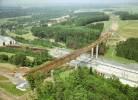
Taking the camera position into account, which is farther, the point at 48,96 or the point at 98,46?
the point at 98,46

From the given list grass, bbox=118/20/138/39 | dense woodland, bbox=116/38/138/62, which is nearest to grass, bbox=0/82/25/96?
dense woodland, bbox=116/38/138/62

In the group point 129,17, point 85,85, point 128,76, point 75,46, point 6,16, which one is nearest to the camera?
point 85,85

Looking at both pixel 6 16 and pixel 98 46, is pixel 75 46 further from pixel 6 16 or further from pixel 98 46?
pixel 6 16

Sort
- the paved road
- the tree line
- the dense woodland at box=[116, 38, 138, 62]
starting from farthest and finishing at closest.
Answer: the tree line → the dense woodland at box=[116, 38, 138, 62] → the paved road

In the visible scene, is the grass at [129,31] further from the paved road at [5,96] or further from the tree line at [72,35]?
the paved road at [5,96]

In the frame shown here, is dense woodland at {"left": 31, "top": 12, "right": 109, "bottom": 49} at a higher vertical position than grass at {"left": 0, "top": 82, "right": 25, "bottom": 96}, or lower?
higher

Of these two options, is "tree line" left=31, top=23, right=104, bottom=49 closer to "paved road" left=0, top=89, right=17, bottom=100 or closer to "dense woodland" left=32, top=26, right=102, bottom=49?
"dense woodland" left=32, top=26, right=102, bottom=49

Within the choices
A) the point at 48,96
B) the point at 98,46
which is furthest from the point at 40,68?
the point at 98,46
